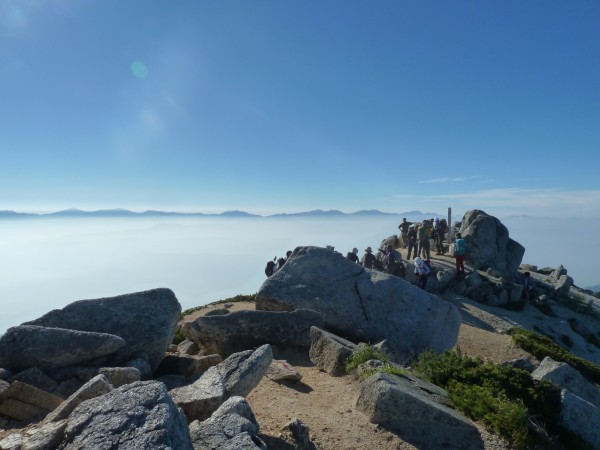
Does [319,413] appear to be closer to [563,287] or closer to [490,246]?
[490,246]

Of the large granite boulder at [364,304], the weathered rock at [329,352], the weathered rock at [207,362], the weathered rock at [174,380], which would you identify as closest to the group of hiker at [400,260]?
the large granite boulder at [364,304]

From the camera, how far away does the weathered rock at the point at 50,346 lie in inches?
363

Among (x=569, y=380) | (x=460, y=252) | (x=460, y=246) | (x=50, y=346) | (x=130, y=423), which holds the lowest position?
(x=569, y=380)

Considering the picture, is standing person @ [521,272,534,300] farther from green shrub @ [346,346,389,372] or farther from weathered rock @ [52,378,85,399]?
weathered rock @ [52,378,85,399]

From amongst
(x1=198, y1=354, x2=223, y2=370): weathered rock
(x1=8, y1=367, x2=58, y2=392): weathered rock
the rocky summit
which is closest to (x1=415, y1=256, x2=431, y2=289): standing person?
the rocky summit

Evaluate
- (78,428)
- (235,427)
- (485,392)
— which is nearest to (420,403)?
(485,392)

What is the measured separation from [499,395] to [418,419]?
2330 mm

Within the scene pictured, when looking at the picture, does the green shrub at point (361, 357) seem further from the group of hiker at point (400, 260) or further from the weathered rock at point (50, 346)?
the group of hiker at point (400, 260)

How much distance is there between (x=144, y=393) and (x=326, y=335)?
7947 mm

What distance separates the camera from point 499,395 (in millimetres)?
8852

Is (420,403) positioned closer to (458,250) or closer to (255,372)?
(255,372)

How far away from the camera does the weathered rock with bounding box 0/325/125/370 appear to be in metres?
9.22

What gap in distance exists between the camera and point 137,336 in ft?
35.1

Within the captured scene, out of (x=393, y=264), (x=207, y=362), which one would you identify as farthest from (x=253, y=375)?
(x=393, y=264)
